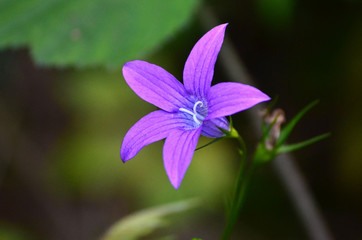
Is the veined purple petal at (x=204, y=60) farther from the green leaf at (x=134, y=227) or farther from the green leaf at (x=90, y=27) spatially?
the green leaf at (x=90, y=27)

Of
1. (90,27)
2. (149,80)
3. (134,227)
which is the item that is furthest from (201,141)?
(149,80)

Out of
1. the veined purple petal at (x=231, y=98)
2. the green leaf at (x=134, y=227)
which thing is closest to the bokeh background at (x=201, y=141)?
the green leaf at (x=134, y=227)

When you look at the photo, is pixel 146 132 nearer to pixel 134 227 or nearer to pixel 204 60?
pixel 204 60

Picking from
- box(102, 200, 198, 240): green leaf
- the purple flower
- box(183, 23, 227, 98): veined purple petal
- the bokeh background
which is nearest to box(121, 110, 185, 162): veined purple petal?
the purple flower

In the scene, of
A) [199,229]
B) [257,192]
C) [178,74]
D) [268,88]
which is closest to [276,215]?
[257,192]

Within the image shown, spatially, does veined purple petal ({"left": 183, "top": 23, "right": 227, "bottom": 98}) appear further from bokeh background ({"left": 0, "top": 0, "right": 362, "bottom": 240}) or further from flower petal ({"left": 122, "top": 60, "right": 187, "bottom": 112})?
bokeh background ({"left": 0, "top": 0, "right": 362, "bottom": 240})

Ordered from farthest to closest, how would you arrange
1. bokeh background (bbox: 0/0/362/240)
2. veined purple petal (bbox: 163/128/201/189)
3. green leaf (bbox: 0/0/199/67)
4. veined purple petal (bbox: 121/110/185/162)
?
bokeh background (bbox: 0/0/362/240)
green leaf (bbox: 0/0/199/67)
veined purple petal (bbox: 121/110/185/162)
veined purple petal (bbox: 163/128/201/189)

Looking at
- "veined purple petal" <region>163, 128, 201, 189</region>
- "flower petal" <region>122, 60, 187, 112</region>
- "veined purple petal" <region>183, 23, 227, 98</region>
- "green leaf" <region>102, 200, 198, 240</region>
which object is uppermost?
"flower petal" <region>122, 60, 187, 112</region>

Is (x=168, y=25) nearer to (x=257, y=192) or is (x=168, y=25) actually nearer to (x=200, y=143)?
(x=200, y=143)
